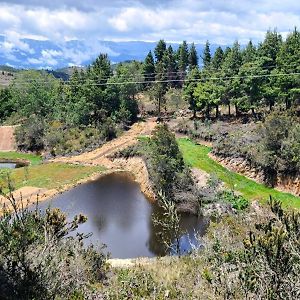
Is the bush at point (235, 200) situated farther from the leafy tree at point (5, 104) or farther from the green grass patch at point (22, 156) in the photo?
the leafy tree at point (5, 104)

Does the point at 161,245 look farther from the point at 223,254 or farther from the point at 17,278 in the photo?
the point at 17,278

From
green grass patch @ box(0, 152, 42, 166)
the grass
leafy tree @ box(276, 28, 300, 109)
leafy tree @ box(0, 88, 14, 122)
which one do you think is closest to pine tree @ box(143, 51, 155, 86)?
leafy tree @ box(0, 88, 14, 122)

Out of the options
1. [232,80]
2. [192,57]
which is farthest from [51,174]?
[192,57]

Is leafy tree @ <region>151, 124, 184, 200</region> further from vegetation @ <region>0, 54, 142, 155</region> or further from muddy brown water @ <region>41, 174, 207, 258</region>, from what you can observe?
vegetation @ <region>0, 54, 142, 155</region>

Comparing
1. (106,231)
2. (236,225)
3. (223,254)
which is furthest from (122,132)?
(223,254)

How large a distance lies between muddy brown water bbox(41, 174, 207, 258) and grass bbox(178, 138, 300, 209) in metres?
5.49

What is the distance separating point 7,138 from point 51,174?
22394mm

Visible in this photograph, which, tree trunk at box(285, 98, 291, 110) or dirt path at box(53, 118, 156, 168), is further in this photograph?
dirt path at box(53, 118, 156, 168)

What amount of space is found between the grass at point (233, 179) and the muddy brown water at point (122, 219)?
18.0 ft

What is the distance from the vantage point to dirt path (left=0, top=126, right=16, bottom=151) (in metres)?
68.2

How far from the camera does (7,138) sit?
69500mm

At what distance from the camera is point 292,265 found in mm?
12594

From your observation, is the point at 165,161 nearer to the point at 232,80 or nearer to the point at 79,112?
the point at 232,80

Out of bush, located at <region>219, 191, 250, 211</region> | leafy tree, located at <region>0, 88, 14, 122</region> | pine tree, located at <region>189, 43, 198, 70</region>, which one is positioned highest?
pine tree, located at <region>189, 43, 198, 70</region>
